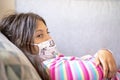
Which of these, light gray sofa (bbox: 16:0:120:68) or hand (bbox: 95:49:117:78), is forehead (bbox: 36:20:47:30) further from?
light gray sofa (bbox: 16:0:120:68)

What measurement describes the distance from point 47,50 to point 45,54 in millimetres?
23

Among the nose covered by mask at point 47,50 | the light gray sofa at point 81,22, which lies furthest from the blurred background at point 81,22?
the nose covered by mask at point 47,50

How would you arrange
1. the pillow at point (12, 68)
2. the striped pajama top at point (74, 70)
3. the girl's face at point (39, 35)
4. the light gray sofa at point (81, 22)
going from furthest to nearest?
the light gray sofa at point (81, 22) < the girl's face at point (39, 35) < the striped pajama top at point (74, 70) < the pillow at point (12, 68)

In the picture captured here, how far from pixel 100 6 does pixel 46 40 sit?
22.2 inches

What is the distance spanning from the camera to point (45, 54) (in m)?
1.14

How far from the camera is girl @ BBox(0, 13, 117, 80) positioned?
3.10ft

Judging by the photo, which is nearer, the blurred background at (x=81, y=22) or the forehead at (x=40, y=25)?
the forehead at (x=40, y=25)

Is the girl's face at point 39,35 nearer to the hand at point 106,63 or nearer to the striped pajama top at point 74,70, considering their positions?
the striped pajama top at point 74,70

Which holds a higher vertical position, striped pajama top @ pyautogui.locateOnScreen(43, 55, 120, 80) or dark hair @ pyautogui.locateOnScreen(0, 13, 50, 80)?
dark hair @ pyautogui.locateOnScreen(0, 13, 50, 80)

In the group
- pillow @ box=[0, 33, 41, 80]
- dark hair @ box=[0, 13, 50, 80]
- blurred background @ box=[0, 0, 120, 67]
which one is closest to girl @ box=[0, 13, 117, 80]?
dark hair @ box=[0, 13, 50, 80]

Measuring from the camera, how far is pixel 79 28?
1.56 metres

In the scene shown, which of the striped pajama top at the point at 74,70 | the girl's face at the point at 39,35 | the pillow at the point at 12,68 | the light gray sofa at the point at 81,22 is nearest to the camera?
the pillow at the point at 12,68

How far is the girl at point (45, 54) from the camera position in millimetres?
944

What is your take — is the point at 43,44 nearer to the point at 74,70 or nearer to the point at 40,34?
the point at 40,34
